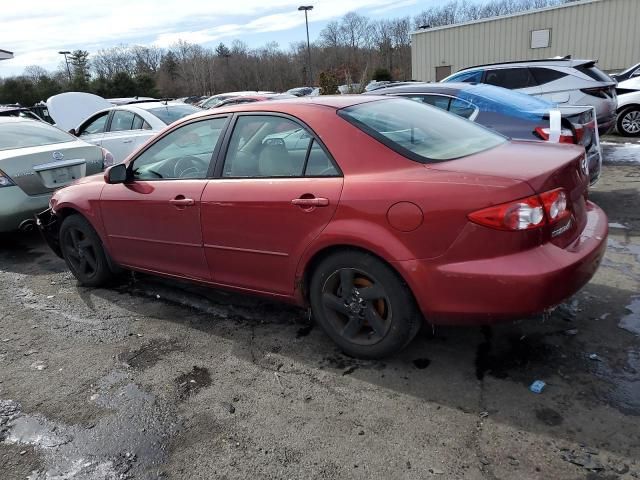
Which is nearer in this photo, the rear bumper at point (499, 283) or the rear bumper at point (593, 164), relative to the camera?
the rear bumper at point (499, 283)

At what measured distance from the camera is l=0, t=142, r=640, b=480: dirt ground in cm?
240

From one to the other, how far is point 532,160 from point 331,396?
5.64 ft

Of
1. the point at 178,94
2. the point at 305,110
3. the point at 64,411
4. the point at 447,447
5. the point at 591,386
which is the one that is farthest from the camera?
the point at 178,94

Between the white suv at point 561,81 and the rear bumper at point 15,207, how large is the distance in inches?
306

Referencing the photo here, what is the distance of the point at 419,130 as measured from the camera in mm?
3375

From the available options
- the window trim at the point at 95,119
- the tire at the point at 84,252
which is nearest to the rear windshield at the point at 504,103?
the tire at the point at 84,252

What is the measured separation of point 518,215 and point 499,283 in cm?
34

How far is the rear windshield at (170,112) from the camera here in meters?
8.77

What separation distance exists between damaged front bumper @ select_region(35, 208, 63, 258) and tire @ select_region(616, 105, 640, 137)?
1129 centimetres

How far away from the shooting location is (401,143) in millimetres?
3076

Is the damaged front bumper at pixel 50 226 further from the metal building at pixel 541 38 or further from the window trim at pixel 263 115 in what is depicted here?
the metal building at pixel 541 38

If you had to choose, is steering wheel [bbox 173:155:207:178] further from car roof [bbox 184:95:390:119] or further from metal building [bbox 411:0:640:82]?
metal building [bbox 411:0:640:82]

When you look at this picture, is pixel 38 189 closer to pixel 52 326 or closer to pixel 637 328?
pixel 52 326

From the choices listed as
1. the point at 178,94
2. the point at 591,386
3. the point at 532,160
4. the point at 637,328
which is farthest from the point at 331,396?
the point at 178,94
